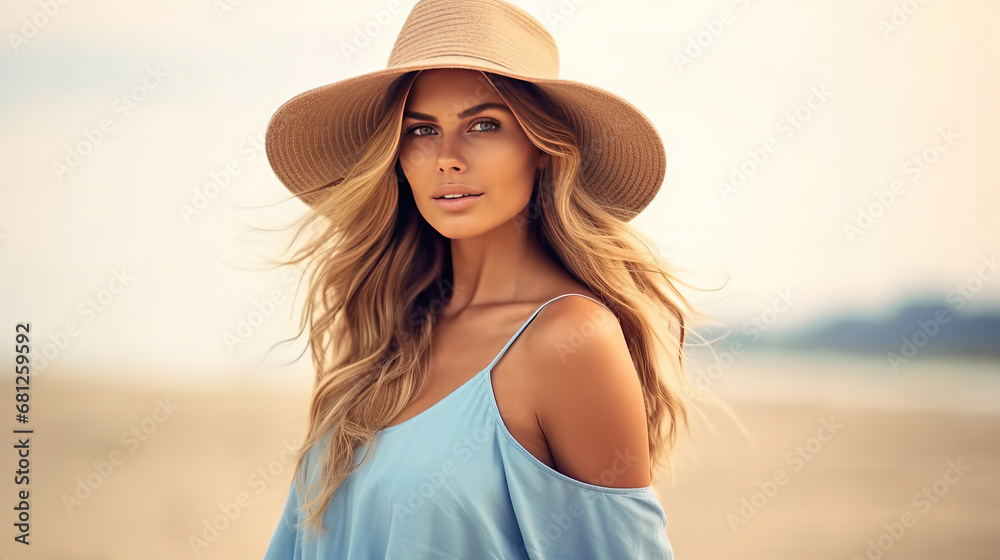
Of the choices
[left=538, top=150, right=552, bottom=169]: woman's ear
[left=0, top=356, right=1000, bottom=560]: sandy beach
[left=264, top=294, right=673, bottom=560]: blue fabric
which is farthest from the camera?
[left=0, top=356, right=1000, bottom=560]: sandy beach

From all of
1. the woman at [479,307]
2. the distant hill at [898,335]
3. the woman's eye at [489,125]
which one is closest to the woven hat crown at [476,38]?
the woman at [479,307]

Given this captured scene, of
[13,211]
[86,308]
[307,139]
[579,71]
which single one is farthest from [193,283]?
[307,139]

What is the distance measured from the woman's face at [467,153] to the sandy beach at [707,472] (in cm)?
192

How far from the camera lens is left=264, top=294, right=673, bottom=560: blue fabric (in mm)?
1471

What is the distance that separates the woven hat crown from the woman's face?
0.05 meters

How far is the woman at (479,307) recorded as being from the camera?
1.49m

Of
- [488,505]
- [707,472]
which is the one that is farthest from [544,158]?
[707,472]

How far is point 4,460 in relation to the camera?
820 cm

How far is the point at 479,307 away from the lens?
1.85 metres

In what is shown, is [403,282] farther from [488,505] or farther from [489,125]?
[488,505]

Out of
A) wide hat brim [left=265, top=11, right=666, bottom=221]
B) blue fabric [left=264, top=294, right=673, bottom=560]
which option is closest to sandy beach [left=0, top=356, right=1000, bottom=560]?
wide hat brim [left=265, top=11, right=666, bottom=221]

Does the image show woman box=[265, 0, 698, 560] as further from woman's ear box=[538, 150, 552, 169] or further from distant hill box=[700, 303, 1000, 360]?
distant hill box=[700, 303, 1000, 360]

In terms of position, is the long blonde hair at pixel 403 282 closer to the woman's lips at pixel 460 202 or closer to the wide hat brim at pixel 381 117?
the wide hat brim at pixel 381 117

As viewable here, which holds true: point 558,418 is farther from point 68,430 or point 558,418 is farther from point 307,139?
point 68,430
